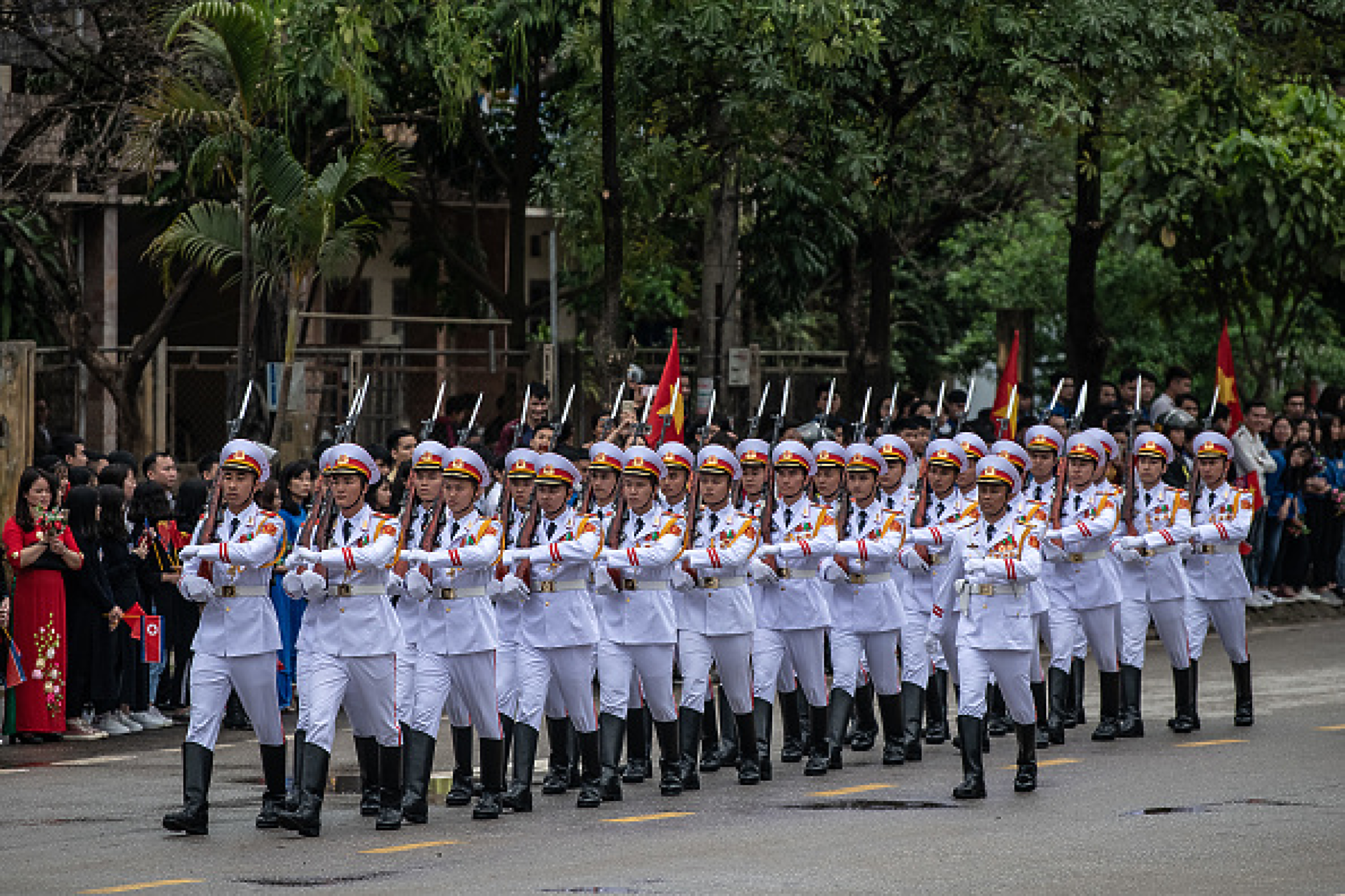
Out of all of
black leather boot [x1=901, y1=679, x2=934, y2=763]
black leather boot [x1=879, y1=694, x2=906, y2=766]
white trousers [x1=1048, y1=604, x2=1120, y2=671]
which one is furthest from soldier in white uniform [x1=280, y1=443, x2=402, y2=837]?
white trousers [x1=1048, y1=604, x2=1120, y2=671]

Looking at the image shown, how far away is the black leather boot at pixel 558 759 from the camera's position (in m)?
12.5

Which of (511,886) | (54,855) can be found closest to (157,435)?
(54,855)

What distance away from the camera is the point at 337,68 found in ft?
59.8

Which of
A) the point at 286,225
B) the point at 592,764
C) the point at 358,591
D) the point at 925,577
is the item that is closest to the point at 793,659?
the point at 925,577

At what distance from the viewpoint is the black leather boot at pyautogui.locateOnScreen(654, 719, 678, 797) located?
12.5 m

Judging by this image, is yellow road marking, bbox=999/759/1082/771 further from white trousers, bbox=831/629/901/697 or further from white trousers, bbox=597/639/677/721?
white trousers, bbox=597/639/677/721

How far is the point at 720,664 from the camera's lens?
1305cm

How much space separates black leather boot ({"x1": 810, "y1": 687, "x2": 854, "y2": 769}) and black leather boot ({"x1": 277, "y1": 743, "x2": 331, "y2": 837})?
138 inches

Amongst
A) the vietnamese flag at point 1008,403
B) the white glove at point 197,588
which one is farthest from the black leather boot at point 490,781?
the vietnamese flag at point 1008,403

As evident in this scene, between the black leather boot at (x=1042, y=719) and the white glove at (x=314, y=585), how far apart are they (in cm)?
495

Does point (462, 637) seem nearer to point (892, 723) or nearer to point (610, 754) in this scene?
point (610, 754)

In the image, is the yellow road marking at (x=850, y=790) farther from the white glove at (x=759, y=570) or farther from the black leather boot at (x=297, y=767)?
the black leather boot at (x=297, y=767)

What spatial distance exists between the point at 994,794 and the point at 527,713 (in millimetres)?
2582

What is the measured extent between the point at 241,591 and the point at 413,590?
870mm
